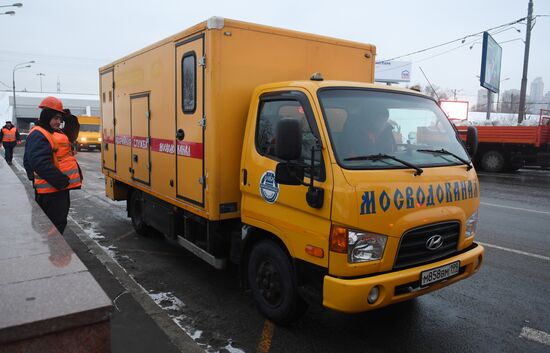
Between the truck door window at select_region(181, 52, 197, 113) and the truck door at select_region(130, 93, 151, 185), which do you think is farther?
the truck door at select_region(130, 93, 151, 185)

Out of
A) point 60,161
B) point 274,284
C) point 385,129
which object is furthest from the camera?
point 60,161

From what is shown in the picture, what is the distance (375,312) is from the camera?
4.32m

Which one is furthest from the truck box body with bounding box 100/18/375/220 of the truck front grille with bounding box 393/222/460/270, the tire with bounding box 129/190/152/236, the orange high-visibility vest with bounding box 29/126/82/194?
the truck front grille with bounding box 393/222/460/270

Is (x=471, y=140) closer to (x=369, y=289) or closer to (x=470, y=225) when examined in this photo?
(x=470, y=225)

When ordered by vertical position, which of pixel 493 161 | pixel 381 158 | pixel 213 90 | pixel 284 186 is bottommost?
pixel 493 161

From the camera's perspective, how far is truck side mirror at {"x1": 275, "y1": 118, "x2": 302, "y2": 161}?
3293mm

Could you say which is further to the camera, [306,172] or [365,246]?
[306,172]

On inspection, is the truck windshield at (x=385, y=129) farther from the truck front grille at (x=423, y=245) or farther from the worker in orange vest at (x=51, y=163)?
the worker in orange vest at (x=51, y=163)

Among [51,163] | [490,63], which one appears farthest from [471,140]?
[490,63]

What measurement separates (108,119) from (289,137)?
545cm

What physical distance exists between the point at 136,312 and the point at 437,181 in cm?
298

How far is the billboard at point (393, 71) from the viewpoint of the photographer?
164 feet

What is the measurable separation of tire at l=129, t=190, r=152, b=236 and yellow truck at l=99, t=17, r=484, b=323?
1.41 meters

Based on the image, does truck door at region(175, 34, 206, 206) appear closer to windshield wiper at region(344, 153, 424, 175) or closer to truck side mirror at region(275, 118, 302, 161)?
truck side mirror at region(275, 118, 302, 161)
